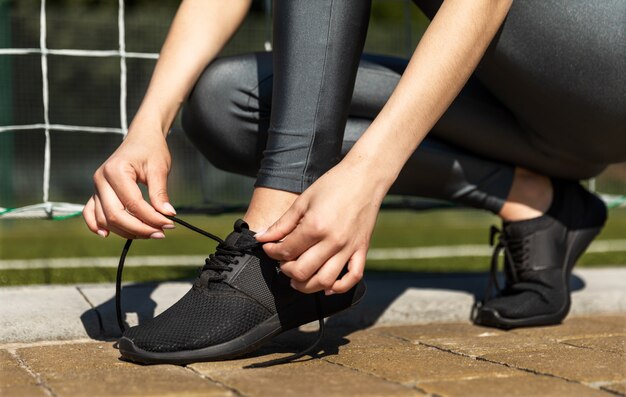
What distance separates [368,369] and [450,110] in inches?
24.3

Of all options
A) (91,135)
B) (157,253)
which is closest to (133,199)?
(157,253)

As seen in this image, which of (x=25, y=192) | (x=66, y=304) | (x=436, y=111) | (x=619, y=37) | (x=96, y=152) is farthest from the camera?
(x=96, y=152)

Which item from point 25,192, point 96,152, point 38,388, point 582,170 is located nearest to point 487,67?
point 582,170

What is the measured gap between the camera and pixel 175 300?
1629 millimetres

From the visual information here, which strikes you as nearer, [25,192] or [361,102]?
[361,102]

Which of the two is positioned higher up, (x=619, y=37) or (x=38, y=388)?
(x=619, y=37)

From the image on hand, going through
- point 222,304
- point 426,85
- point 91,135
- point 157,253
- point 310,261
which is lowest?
point 157,253

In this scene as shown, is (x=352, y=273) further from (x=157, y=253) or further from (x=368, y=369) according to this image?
(x=157, y=253)

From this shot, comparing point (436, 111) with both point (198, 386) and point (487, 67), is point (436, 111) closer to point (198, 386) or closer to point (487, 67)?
point (487, 67)

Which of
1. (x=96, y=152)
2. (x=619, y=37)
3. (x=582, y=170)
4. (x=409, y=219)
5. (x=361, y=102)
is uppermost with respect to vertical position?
(x=619, y=37)

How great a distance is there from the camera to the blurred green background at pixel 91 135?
4398 millimetres

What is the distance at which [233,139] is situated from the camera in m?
1.57

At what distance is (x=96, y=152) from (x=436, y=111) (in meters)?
6.37

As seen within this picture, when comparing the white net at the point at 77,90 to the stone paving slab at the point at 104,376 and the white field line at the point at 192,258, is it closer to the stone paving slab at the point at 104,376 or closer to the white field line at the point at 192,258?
the white field line at the point at 192,258
